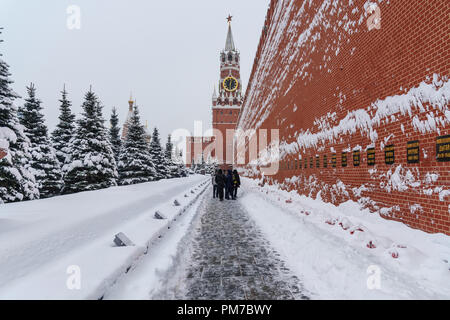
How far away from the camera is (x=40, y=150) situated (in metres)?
22.5

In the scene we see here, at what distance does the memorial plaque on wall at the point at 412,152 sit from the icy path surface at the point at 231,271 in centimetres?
278

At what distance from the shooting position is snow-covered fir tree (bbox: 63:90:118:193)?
75.0 ft

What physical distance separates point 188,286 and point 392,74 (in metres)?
5.14

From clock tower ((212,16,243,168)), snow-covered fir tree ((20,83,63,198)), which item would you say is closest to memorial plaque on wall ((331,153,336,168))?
snow-covered fir tree ((20,83,63,198))

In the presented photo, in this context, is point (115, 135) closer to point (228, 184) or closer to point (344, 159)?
point (228, 184)

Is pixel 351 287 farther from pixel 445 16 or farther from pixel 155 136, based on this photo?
pixel 155 136

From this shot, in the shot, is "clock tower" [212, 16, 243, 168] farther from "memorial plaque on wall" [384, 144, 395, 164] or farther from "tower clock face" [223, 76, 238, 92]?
"memorial plaque on wall" [384, 144, 395, 164]

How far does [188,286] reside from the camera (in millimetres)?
3488

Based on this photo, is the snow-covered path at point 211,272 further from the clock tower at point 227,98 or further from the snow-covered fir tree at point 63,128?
the clock tower at point 227,98

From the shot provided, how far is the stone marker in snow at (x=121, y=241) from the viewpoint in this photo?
14.8 feet

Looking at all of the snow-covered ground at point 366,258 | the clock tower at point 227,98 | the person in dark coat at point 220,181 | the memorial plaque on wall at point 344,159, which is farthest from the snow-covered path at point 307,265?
the clock tower at point 227,98
